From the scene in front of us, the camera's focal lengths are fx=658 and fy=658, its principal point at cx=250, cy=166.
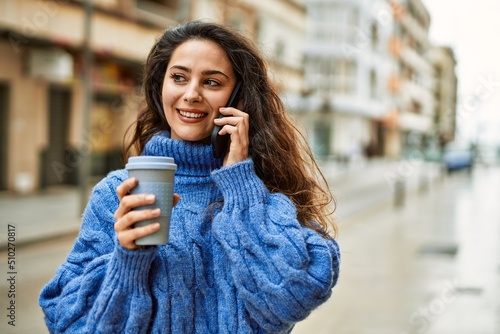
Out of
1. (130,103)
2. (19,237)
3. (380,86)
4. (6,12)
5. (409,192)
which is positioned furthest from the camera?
(380,86)

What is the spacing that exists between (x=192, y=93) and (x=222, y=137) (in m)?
0.14

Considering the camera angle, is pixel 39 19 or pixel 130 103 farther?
pixel 130 103

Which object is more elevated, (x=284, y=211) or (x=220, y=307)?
(x=284, y=211)

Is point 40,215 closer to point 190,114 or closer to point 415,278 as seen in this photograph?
point 415,278

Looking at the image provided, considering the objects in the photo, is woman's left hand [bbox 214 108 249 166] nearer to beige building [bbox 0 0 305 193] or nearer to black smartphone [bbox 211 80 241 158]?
black smartphone [bbox 211 80 241 158]

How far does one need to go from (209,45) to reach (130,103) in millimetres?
17307

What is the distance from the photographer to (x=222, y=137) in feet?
5.71

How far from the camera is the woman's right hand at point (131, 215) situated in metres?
1.42

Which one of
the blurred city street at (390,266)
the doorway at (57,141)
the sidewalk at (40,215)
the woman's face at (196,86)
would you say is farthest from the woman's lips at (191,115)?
the doorway at (57,141)

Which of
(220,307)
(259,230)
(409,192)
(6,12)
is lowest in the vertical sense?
(409,192)

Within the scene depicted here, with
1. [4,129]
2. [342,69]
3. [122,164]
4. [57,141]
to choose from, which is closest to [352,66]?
[342,69]

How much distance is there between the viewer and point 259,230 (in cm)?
164

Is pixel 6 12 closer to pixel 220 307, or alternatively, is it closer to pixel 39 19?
pixel 39 19

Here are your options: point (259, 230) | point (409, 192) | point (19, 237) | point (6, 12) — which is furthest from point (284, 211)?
point (409, 192)
